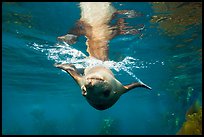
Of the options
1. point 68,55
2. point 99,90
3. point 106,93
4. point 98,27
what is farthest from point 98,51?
point 99,90

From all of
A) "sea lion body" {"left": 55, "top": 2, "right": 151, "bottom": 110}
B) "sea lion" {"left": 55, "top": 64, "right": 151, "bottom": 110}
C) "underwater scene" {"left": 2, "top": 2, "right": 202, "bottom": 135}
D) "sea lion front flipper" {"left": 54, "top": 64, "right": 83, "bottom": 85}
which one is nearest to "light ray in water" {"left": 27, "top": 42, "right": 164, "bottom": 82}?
"underwater scene" {"left": 2, "top": 2, "right": 202, "bottom": 135}

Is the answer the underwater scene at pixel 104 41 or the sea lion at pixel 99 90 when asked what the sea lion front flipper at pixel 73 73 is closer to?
the underwater scene at pixel 104 41

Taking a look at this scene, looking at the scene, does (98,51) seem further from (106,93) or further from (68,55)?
(106,93)

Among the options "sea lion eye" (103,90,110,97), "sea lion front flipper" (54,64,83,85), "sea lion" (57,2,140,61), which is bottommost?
"sea lion eye" (103,90,110,97)

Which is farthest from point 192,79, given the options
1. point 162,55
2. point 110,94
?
point 110,94

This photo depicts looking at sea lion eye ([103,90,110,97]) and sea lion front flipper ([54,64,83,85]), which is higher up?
sea lion front flipper ([54,64,83,85])

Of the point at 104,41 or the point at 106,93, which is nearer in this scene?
the point at 106,93

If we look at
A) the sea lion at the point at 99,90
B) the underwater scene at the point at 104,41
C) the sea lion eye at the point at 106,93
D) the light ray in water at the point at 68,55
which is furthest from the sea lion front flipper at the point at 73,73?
the light ray in water at the point at 68,55

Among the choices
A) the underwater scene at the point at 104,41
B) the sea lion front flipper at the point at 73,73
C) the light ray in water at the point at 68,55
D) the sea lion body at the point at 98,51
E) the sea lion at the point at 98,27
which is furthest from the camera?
the light ray in water at the point at 68,55

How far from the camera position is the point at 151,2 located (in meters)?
12.0

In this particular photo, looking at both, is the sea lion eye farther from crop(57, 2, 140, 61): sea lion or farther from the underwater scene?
crop(57, 2, 140, 61): sea lion

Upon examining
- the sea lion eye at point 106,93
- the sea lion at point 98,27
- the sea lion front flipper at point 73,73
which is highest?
the sea lion at point 98,27

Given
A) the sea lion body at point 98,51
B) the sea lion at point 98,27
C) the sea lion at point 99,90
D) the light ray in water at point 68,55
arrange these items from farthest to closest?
the light ray in water at point 68,55 < the sea lion at point 98,27 < the sea lion body at point 98,51 < the sea lion at point 99,90

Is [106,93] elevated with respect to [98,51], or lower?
lower
